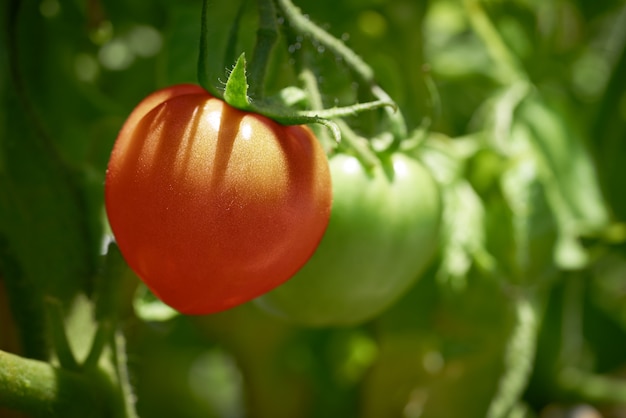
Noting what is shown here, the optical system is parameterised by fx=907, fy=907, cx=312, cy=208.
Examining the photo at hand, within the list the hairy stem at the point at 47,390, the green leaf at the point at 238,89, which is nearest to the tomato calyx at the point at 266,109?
the green leaf at the point at 238,89

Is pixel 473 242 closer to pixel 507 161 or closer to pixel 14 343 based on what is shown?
pixel 507 161

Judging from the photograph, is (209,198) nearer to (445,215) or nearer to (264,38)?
(264,38)

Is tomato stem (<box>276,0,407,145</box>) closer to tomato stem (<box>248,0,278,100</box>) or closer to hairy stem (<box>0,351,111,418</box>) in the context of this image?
tomato stem (<box>248,0,278,100</box>)

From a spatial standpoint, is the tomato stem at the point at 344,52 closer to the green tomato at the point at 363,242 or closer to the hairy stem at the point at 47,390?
the green tomato at the point at 363,242

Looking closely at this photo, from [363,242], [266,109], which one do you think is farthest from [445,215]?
[266,109]

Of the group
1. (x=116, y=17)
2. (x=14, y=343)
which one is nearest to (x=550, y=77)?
(x=116, y=17)
